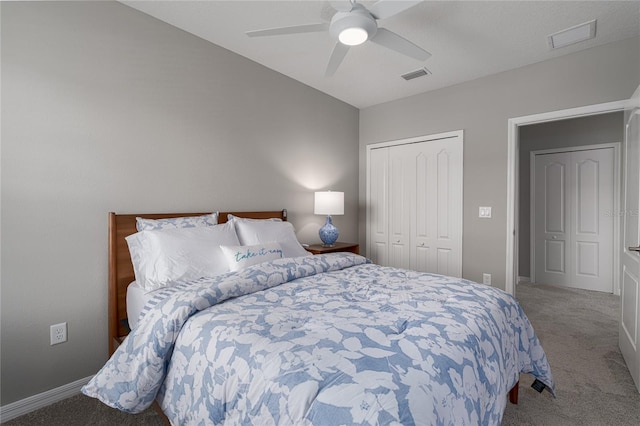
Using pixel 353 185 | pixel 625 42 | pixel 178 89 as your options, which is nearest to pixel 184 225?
pixel 178 89

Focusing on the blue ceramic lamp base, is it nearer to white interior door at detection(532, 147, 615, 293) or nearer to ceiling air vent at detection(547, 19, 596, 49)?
ceiling air vent at detection(547, 19, 596, 49)

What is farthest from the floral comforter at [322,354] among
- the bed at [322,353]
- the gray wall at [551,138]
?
the gray wall at [551,138]

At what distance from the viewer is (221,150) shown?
9.23ft

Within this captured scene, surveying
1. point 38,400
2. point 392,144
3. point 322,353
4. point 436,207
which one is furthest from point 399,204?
point 38,400

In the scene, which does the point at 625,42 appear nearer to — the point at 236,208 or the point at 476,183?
the point at 476,183

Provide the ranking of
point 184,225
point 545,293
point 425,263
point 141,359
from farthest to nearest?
point 545,293
point 425,263
point 184,225
point 141,359

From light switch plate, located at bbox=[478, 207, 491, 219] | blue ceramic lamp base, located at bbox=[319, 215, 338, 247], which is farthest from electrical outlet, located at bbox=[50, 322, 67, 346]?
light switch plate, located at bbox=[478, 207, 491, 219]

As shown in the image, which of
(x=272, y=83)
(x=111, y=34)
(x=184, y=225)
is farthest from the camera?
(x=272, y=83)

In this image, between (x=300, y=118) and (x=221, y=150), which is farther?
(x=300, y=118)

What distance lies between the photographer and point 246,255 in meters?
2.16

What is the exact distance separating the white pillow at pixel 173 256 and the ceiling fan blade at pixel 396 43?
1.76 meters

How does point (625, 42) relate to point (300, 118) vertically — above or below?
above

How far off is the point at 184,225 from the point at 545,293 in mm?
4572

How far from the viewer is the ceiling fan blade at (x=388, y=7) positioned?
1.71 m
